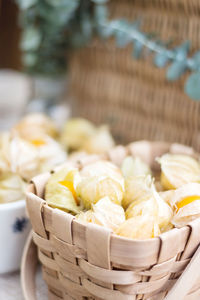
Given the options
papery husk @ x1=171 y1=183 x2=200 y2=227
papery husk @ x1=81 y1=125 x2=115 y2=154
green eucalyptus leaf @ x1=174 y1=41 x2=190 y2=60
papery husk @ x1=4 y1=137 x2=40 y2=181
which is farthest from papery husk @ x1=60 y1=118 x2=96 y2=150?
papery husk @ x1=171 y1=183 x2=200 y2=227

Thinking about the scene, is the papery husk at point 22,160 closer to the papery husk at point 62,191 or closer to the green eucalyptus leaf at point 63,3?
the papery husk at point 62,191

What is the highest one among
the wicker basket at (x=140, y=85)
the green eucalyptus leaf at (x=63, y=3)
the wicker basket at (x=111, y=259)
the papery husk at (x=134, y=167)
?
the green eucalyptus leaf at (x=63, y=3)

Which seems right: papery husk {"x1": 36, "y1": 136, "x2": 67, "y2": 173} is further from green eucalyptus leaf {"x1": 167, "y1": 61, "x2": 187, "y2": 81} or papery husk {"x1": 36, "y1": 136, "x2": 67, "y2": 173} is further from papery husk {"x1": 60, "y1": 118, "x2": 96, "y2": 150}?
green eucalyptus leaf {"x1": 167, "y1": 61, "x2": 187, "y2": 81}

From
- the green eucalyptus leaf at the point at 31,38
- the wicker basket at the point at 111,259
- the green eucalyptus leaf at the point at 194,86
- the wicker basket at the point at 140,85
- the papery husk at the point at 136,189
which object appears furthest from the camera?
the green eucalyptus leaf at the point at 31,38

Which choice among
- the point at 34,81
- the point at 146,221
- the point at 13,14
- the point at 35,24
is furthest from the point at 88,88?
the point at 13,14

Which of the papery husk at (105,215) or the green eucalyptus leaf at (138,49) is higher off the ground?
the green eucalyptus leaf at (138,49)

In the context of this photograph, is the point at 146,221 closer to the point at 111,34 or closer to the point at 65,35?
the point at 111,34

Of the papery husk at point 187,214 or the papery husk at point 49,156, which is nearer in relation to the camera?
the papery husk at point 187,214

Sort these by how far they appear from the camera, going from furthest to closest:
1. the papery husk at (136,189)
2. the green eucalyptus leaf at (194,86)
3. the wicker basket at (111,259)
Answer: the green eucalyptus leaf at (194,86) → the papery husk at (136,189) → the wicker basket at (111,259)

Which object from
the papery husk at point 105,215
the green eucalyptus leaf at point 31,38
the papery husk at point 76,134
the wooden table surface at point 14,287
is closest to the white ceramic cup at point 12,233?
the wooden table surface at point 14,287
